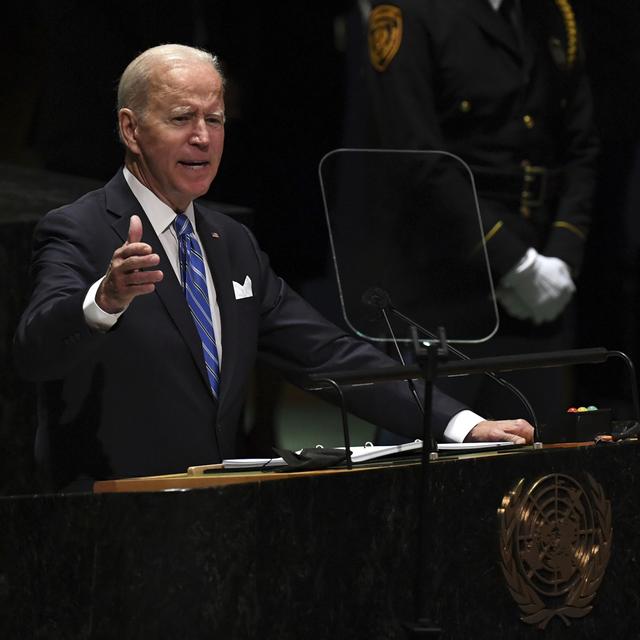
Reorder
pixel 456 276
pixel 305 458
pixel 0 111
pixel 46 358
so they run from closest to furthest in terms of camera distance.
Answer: pixel 305 458 → pixel 46 358 → pixel 456 276 → pixel 0 111

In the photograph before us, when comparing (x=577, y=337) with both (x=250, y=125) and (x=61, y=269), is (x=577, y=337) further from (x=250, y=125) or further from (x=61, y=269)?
(x=61, y=269)

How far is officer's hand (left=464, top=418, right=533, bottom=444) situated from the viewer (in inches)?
116

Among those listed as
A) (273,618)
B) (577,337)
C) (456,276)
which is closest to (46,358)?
(273,618)

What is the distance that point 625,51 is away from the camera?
15.8 ft

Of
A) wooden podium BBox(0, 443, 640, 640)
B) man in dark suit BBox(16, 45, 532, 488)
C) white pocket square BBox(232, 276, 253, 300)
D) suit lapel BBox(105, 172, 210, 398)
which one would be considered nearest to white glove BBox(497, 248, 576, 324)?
man in dark suit BBox(16, 45, 532, 488)

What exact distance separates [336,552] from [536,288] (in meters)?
Answer: 2.15

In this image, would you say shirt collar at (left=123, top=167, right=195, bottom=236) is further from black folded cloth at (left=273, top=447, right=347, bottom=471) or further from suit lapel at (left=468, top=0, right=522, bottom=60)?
suit lapel at (left=468, top=0, right=522, bottom=60)

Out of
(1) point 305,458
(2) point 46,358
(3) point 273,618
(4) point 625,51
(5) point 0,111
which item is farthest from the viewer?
(4) point 625,51

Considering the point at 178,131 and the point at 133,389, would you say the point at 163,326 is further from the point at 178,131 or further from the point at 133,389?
the point at 178,131

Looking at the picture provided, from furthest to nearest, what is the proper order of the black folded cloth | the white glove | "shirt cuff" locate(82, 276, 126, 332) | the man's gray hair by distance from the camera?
1. the white glove
2. the man's gray hair
3. "shirt cuff" locate(82, 276, 126, 332)
4. the black folded cloth

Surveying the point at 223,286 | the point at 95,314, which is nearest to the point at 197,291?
the point at 223,286

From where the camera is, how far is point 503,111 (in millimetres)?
4418

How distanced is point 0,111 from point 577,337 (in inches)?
71.3

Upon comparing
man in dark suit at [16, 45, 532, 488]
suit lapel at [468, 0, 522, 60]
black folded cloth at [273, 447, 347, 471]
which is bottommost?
black folded cloth at [273, 447, 347, 471]
